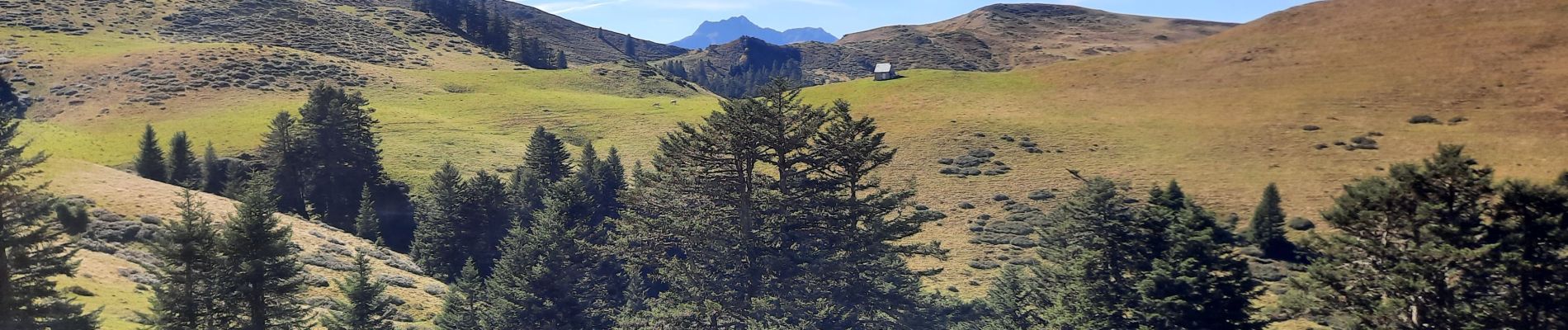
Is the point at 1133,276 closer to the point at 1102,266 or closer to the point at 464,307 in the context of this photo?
the point at 1102,266

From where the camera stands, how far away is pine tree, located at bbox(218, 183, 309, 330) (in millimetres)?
21906

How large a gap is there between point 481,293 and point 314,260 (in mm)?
13480

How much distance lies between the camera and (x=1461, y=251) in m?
19.9

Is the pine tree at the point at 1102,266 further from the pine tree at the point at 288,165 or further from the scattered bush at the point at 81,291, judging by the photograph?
the pine tree at the point at 288,165

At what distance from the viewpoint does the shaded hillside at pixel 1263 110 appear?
63125 mm

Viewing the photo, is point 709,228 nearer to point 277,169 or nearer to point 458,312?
point 458,312

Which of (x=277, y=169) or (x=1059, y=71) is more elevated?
(x=1059, y=71)

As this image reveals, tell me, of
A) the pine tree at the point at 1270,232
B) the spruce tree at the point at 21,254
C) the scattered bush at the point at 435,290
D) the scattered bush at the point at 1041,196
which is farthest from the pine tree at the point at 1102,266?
the scattered bush at the point at 435,290

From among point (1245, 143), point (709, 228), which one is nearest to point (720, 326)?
point (709, 228)

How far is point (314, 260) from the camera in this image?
4372 cm

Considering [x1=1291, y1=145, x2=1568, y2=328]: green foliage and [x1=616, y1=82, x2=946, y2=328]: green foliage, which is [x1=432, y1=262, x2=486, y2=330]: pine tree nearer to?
[x1=616, y1=82, x2=946, y2=328]: green foliage

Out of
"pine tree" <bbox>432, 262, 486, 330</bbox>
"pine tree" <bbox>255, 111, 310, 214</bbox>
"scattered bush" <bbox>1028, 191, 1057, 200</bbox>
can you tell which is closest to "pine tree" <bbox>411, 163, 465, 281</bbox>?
"pine tree" <bbox>432, 262, 486, 330</bbox>

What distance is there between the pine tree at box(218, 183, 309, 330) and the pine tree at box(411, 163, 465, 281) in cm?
2813

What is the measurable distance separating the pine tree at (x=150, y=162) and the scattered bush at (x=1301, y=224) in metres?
82.0
